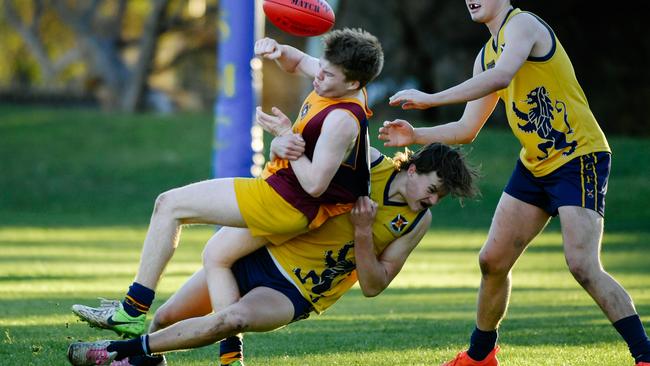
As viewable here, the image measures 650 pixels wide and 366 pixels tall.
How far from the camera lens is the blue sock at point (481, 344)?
6.51m

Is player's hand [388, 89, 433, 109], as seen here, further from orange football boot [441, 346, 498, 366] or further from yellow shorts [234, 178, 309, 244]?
orange football boot [441, 346, 498, 366]

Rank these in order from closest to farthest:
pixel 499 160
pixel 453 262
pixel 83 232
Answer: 1. pixel 453 262
2. pixel 83 232
3. pixel 499 160

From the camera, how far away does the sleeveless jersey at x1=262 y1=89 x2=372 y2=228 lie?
572cm

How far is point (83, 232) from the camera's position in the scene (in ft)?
55.7

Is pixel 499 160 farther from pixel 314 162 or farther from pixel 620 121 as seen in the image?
pixel 314 162

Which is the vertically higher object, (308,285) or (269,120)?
(269,120)

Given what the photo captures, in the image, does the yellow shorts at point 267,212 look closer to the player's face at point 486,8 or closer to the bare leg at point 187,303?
the bare leg at point 187,303

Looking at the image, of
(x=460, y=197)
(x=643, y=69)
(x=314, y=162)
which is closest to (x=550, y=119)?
(x=460, y=197)

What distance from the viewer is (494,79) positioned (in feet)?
19.5

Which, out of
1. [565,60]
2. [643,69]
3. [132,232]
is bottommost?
[132,232]

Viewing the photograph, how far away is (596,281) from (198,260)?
787 cm

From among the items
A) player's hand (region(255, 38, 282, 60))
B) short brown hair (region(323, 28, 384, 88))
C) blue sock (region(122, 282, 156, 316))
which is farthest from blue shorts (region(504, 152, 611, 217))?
blue sock (region(122, 282, 156, 316))

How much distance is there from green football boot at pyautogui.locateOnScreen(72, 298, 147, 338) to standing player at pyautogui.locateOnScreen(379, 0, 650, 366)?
5.81ft

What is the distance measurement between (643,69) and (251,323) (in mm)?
23837
